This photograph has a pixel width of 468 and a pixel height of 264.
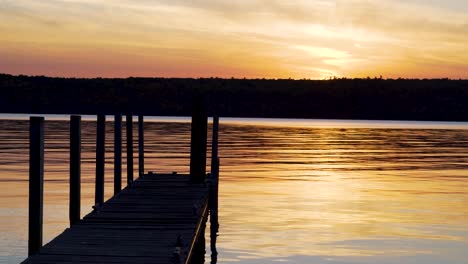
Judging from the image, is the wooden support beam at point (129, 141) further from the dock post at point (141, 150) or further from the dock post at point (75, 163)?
the dock post at point (75, 163)

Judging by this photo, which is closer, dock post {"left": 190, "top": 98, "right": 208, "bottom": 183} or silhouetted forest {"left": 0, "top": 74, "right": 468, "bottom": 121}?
dock post {"left": 190, "top": 98, "right": 208, "bottom": 183}

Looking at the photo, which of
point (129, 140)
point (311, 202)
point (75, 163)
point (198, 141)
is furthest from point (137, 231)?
point (311, 202)

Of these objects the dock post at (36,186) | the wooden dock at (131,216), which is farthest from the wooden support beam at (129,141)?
the dock post at (36,186)

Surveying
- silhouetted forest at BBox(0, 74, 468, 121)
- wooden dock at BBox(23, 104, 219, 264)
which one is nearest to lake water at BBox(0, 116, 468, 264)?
wooden dock at BBox(23, 104, 219, 264)

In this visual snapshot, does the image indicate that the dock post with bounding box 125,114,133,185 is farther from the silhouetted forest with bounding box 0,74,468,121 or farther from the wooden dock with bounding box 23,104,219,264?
the silhouetted forest with bounding box 0,74,468,121

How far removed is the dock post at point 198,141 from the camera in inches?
1036

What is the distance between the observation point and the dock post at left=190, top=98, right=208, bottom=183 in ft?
86.3

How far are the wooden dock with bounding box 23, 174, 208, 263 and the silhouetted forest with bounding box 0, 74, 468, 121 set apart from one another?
149 metres

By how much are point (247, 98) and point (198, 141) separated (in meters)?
159

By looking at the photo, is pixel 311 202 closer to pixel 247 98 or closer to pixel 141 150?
pixel 141 150

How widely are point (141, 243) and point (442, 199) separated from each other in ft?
61.6

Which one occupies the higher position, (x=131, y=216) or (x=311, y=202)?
(x=131, y=216)

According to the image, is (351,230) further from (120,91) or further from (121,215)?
(120,91)

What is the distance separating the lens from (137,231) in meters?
18.0
